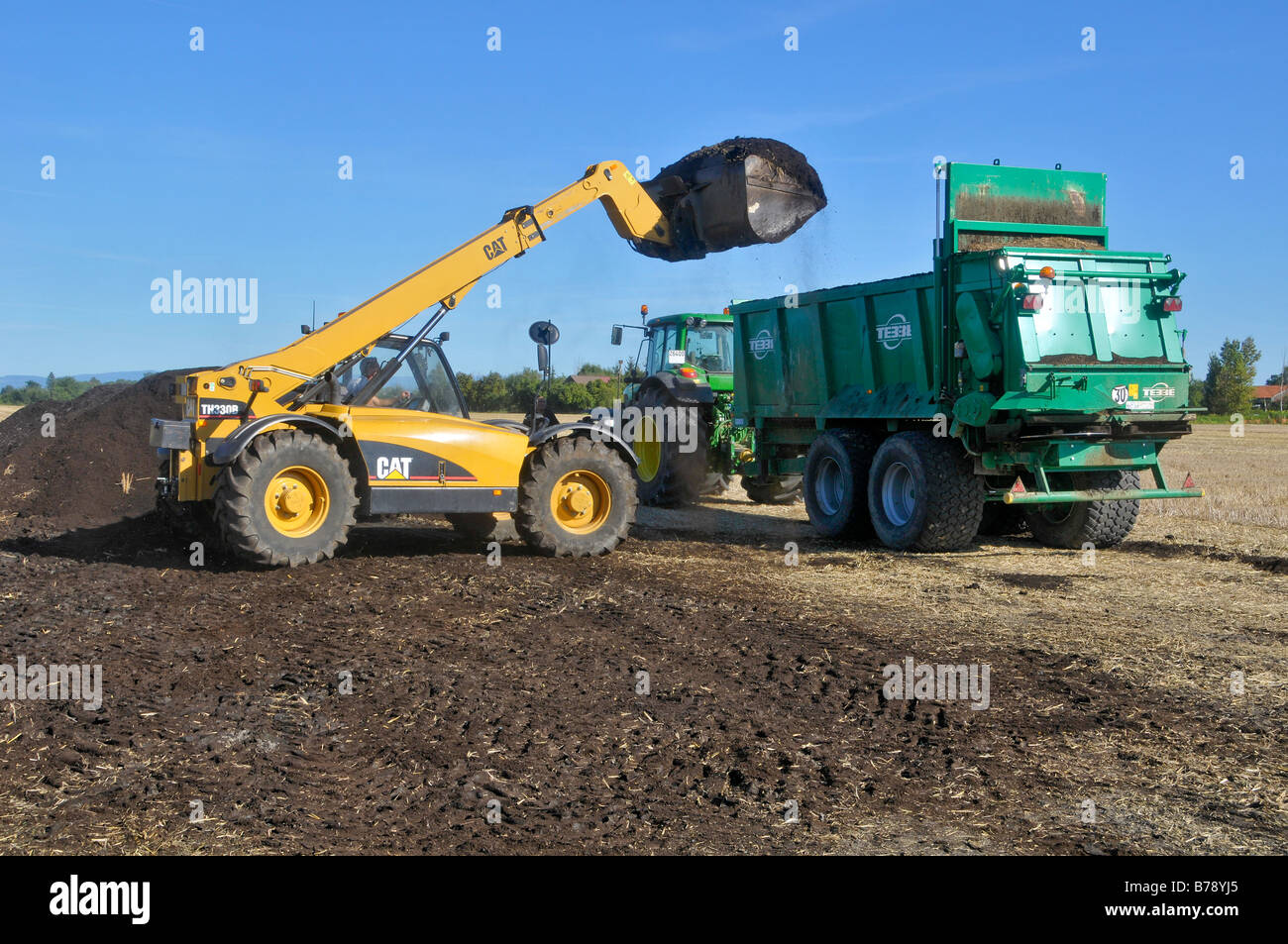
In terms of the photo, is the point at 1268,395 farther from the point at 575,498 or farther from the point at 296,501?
the point at 296,501

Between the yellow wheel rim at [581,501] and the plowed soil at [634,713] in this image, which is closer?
the plowed soil at [634,713]

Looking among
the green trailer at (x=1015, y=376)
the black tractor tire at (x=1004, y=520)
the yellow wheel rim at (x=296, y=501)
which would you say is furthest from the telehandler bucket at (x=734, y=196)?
the yellow wheel rim at (x=296, y=501)

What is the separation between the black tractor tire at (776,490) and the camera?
15.6 metres

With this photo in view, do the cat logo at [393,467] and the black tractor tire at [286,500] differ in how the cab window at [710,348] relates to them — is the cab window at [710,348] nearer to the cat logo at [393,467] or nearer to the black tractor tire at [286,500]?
the cat logo at [393,467]

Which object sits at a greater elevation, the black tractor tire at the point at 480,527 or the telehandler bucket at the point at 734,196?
the telehandler bucket at the point at 734,196

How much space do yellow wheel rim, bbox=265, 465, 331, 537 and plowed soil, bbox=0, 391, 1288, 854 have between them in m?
0.41

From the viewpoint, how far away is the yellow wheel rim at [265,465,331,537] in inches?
359

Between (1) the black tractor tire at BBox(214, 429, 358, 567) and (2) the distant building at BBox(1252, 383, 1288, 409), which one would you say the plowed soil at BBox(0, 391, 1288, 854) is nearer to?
(1) the black tractor tire at BBox(214, 429, 358, 567)

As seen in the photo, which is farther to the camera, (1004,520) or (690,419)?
(690,419)

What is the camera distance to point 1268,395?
292 ft

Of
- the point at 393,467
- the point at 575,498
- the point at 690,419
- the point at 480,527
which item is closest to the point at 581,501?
the point at 575,498

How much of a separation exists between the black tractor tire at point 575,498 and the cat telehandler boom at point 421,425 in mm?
13

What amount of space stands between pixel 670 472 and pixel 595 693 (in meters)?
9.72

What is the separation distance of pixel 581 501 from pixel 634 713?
5.25m
